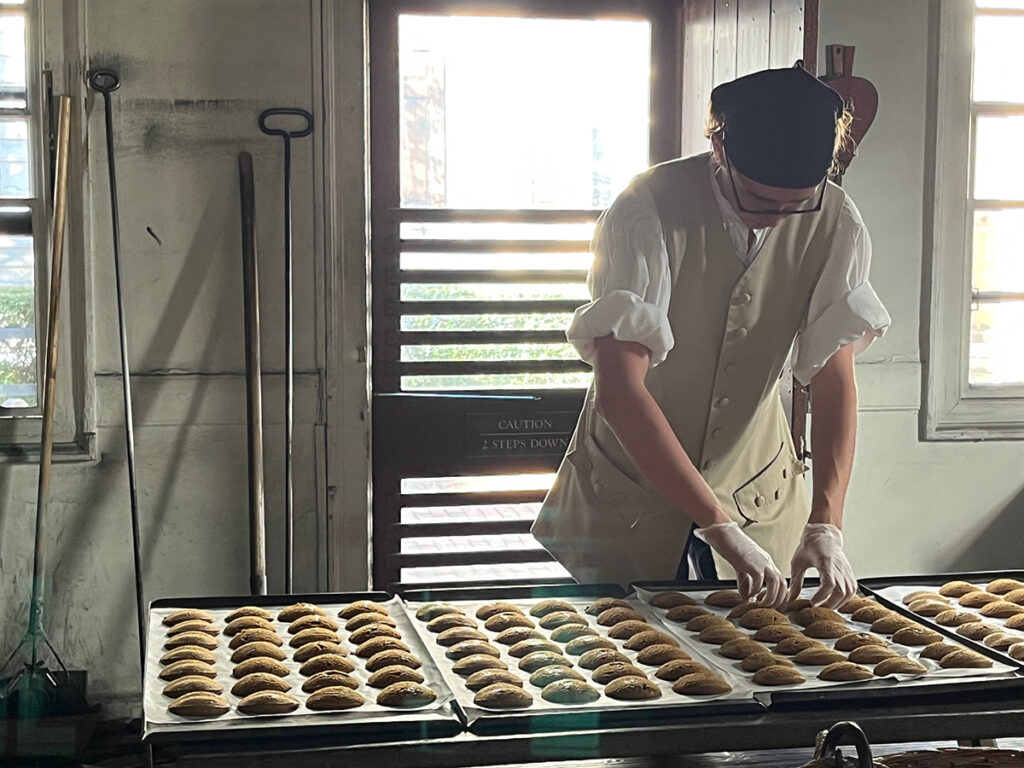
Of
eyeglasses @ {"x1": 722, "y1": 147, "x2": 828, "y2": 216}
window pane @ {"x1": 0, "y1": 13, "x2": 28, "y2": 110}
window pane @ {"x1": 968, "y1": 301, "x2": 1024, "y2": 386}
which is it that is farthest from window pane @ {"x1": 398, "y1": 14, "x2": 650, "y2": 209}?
eyeglasses @ {"x1": 722, "y1": 147, "x2": 828, "y2": 216}

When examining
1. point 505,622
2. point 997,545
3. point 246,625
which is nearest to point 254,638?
point 246,625

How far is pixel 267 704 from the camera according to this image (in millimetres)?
1467

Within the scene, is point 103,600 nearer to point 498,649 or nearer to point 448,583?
point 448,583

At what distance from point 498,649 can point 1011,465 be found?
9.01ft

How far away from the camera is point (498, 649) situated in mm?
1754

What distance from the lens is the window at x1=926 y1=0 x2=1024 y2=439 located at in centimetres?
375

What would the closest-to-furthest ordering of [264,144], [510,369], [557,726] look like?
1. [557,726]
2. [264,144]
3. [510,369]

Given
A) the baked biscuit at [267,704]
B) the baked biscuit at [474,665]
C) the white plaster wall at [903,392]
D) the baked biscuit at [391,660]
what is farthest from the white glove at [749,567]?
the white plaster wall at [903,392]

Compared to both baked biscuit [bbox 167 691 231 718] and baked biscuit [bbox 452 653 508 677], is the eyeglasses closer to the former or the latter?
baked biscuit [bbox 452 653 508 677]

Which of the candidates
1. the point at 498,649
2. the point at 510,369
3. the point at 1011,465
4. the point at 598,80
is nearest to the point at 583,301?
the point at 510,369

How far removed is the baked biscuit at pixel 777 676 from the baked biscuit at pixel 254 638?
2.34 ft

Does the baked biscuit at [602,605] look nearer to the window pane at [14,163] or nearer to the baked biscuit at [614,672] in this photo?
the baked biscuit at [614,672]

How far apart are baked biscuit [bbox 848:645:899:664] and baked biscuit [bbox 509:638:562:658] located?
429mm

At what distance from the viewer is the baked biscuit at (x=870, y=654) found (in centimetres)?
167
